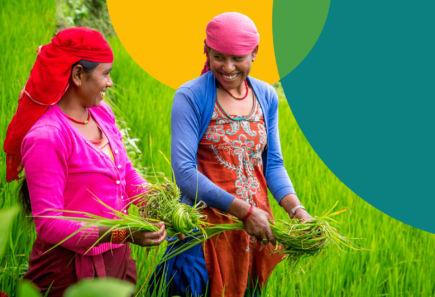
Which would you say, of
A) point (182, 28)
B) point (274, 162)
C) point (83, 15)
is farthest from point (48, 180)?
point (83, 15)

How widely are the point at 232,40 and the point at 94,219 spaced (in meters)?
0.92

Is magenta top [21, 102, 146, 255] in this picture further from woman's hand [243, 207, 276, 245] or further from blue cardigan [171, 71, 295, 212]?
woman's hand [243, 207, 276, 245]

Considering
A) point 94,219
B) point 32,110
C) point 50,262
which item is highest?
point 32,110

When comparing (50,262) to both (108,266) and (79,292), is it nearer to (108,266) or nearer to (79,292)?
(108,266)

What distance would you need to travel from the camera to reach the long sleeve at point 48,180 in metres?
1.46

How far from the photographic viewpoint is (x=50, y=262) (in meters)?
1.64

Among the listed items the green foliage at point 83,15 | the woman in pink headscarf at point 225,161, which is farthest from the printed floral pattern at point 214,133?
the green foliage at point 83,15

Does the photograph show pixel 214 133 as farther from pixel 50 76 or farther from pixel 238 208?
pixel 50 76

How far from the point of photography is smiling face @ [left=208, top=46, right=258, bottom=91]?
183 cm

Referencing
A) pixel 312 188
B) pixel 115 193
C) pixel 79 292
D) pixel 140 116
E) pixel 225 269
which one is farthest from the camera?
pixel 140 116

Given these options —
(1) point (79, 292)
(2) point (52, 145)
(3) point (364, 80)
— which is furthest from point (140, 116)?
(1) point (79, 292)

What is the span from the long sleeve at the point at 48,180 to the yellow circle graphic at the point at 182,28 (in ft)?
8.64

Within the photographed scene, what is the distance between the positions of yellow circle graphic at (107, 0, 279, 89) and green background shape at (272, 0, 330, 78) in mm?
100

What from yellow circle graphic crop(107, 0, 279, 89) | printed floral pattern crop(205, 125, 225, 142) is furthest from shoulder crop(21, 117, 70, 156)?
yellow circle graphic crop(107, 0, 279, 89)
